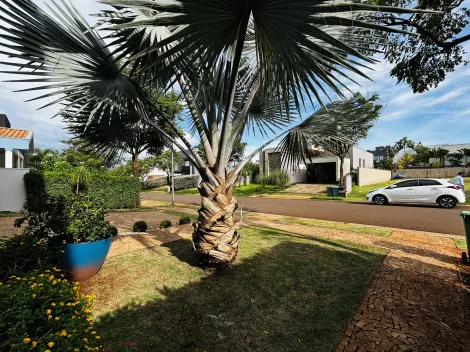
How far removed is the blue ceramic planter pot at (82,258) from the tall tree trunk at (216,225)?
1527 mm

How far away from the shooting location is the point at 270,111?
5441mm

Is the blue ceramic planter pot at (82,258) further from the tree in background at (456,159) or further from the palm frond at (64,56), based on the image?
the tree in background at (456,159)

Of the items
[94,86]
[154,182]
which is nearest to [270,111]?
[94,86]

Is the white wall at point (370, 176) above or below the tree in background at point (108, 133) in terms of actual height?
below

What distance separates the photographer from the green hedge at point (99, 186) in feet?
38.1

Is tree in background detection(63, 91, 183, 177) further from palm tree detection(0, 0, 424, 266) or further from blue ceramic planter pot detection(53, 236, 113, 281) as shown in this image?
blue ceramic planter pot detection(53, 236, 113, 281)

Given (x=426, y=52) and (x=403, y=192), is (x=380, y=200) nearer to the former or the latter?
(x=403, y=192)

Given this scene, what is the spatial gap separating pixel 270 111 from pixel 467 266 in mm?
4788

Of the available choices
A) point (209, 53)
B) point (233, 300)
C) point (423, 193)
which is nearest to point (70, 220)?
point (233, 300)

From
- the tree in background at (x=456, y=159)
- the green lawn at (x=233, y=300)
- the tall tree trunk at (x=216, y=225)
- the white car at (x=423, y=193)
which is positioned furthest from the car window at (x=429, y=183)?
the tree in background at (x=456, y=159)

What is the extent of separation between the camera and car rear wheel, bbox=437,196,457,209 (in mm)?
12188

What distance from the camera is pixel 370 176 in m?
28.4

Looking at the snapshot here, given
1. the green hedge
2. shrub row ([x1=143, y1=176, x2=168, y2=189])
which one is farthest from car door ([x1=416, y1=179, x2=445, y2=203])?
shrub row ([x1=143, y1=176, x2=168, y2=189])

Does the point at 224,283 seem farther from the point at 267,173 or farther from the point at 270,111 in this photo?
the point at 267,173
